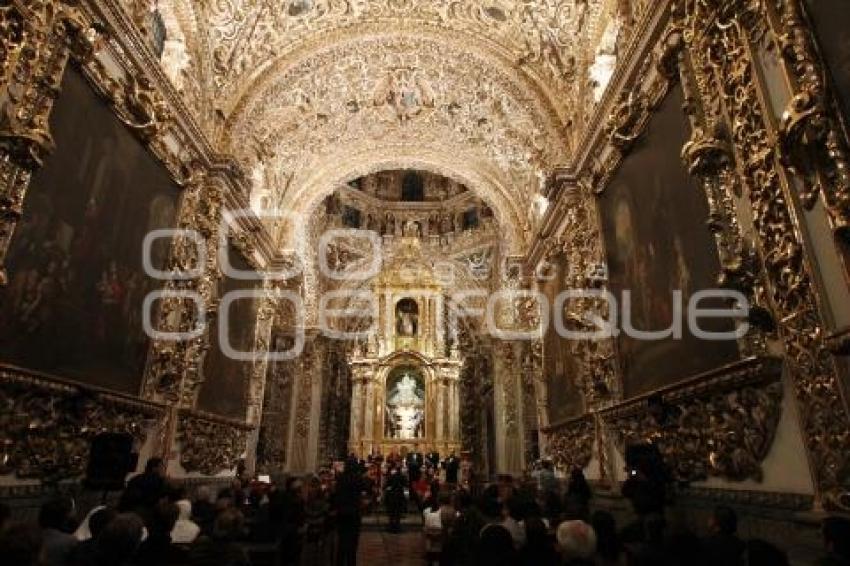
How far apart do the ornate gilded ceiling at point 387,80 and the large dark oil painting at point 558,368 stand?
7.83 feet

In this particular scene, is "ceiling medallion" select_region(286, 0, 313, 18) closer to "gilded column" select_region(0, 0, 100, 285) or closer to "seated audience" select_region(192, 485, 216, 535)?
"gilded column" select_region(0, 0, 100, 285)

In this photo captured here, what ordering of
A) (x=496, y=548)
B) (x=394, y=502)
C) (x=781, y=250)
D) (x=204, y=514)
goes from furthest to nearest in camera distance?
(x=394, y=502)
(x=204, y=514)
(x=781, y=250)
(x=496, y=548)

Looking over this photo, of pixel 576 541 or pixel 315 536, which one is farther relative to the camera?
pixel 315 536

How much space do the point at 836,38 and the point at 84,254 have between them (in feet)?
24.1

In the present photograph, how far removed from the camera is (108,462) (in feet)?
16.4

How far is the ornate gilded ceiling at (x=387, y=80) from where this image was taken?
31.8 feet

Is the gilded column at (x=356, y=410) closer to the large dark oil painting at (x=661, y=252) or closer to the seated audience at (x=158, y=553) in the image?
the large dark oil painting at (x=661, y=252)

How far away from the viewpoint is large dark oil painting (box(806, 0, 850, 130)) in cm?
357

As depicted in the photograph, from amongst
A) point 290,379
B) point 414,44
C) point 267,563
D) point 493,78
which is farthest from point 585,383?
point 290,379

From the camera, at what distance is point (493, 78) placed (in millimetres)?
11453

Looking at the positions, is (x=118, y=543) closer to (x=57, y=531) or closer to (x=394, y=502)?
(x=57, y=531)

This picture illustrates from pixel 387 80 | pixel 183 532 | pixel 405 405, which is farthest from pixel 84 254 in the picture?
pixel 405 405

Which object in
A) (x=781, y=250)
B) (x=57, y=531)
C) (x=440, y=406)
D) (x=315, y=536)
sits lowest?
Result: (x=315, y=536)

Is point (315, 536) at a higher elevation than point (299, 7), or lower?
lower
